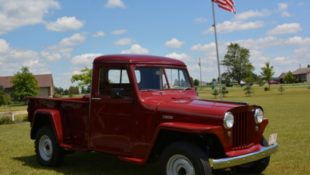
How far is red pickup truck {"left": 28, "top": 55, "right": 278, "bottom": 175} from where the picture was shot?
21.8ft

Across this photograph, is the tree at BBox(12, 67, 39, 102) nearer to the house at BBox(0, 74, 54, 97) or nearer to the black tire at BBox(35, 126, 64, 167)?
the house at BBox(0, 74, 54, 97)

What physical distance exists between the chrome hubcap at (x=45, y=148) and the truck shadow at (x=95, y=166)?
226 mm

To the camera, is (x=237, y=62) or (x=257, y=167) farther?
(x=237, y=62)

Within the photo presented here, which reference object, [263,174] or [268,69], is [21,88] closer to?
[268,69]

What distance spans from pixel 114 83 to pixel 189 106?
167 cm

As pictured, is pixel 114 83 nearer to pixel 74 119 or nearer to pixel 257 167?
pixel 74 119

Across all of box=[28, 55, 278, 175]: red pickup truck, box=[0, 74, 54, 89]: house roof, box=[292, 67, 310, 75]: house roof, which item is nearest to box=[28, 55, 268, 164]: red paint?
box=[28, 55, 278, 175]: red pickup truck

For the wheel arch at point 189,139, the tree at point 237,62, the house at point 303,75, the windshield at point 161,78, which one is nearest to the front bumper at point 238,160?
the wheel arch at point 189,139

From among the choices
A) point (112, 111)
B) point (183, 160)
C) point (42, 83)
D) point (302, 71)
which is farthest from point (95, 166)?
point (302, 71)

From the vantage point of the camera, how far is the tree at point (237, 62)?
411 ft

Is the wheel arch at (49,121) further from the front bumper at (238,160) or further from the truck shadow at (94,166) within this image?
the front bumper at (238,160)

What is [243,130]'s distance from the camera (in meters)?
7.03

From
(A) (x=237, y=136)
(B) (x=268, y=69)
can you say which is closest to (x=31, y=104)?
(A) (x=237, y=136)

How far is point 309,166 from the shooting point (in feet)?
28.0
